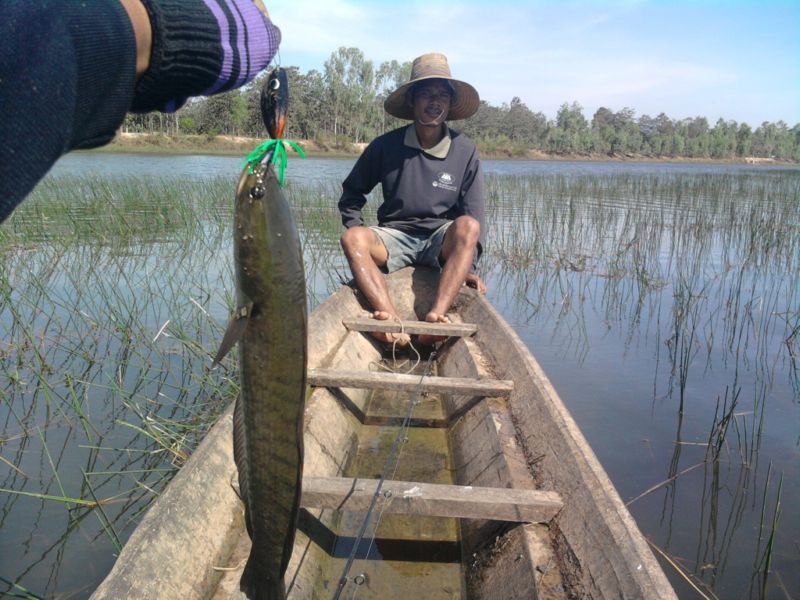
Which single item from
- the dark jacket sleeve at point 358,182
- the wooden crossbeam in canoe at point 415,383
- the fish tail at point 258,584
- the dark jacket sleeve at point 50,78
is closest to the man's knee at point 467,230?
the dark jacket sleeve at point 358,182

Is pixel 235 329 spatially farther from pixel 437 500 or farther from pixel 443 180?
pixel 443 180

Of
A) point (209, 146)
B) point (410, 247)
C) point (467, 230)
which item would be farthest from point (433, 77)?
point (209, 146)

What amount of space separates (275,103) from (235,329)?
0.43 metres

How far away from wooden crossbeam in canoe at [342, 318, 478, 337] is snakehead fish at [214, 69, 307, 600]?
287 centimetres

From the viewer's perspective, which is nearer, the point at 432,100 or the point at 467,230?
the point at 467,230

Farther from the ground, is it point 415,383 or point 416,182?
point 416,182

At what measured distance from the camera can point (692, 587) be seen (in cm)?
269

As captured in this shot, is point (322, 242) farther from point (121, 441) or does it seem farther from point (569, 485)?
point (569, 485)

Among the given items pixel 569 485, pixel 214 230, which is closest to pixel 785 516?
pixel 569 485

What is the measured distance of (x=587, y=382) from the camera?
493 cm

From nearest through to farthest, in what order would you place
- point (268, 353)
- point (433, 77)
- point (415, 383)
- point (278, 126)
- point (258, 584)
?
point (278, 126) → point (268, 353) → point (258, 584) → point (415, 383) → point (433, 77)

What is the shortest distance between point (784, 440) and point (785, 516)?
3.10 ft

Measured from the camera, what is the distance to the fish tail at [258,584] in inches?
57.5

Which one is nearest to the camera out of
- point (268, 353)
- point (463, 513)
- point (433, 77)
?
point (268, 353)
